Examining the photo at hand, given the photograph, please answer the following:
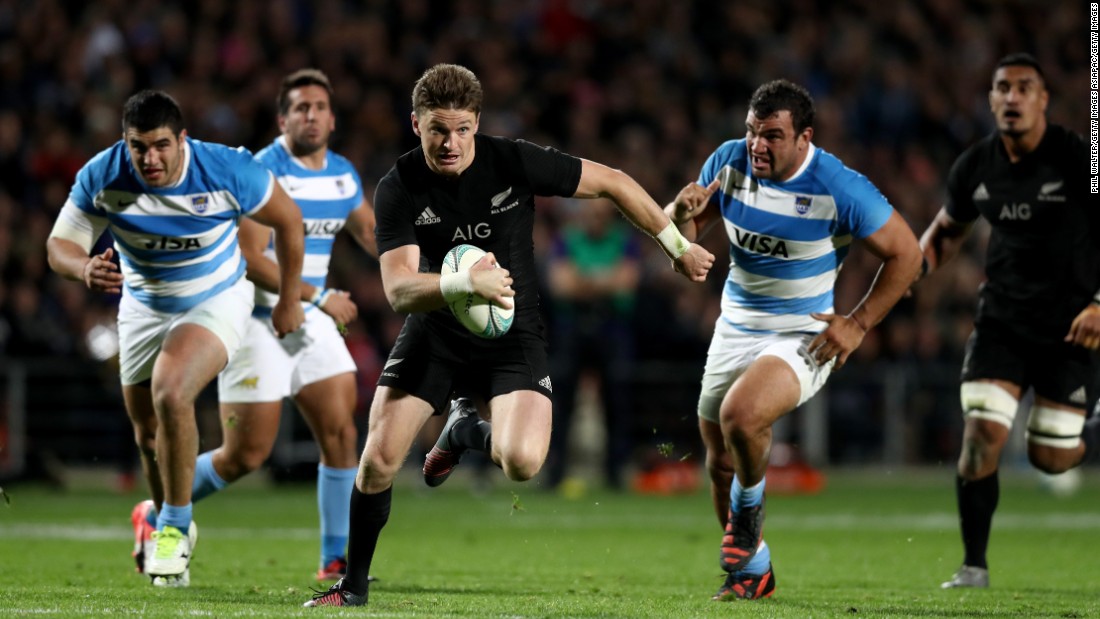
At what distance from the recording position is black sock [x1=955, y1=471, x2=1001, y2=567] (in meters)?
8.55

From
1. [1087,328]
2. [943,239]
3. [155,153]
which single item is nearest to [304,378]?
[155,153]

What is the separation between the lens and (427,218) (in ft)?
22.7

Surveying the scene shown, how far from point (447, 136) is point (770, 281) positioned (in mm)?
2107

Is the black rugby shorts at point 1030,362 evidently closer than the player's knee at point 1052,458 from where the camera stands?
Yes

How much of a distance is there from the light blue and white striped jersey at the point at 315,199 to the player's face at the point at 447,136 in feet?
7.45

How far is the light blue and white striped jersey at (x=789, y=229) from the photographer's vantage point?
25.5 feet

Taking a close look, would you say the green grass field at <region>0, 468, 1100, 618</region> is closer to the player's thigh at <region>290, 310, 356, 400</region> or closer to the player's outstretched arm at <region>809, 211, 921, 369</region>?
the player's thigh at <region>290, 310, 356, 400</region>

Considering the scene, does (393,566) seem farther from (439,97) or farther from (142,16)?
(142,16)

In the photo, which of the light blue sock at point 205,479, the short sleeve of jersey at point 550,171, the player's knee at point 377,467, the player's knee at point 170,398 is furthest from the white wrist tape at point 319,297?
the short sleeve of jersey at point 550,171

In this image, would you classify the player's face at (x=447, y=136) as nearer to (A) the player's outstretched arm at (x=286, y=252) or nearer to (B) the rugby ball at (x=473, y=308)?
(B) the rugby ball at (x=473, y=308)

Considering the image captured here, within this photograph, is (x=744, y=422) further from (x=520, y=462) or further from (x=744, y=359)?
(x=520, y=462)

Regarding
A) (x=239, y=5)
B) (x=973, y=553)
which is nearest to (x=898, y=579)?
(x=973, y=553)

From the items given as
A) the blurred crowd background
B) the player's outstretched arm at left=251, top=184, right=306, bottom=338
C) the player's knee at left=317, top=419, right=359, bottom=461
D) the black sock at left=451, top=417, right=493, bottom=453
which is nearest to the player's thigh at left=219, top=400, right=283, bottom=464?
the player's knee at left=317, top=419, right=359, bottom=461

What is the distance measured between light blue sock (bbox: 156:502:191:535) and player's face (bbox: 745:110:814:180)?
10.7 feet
